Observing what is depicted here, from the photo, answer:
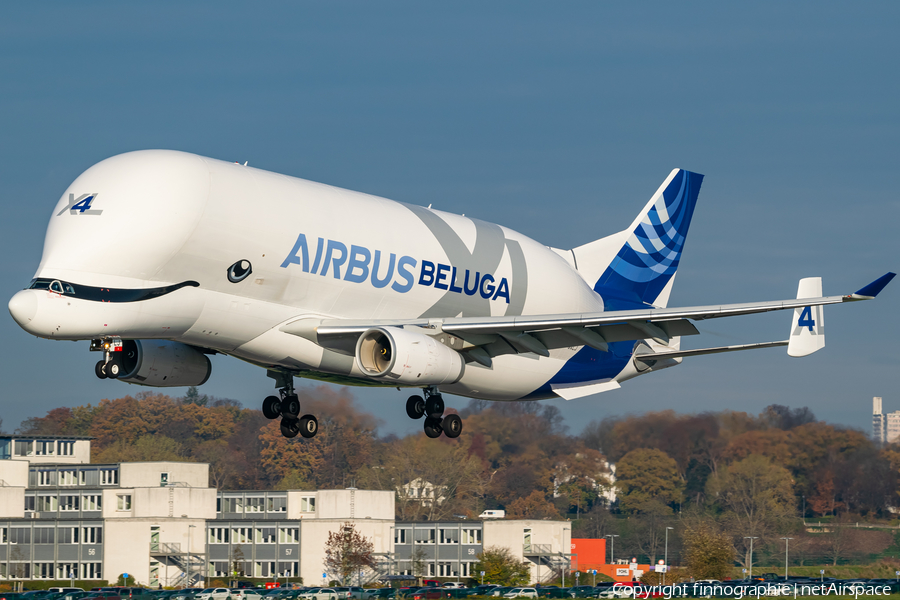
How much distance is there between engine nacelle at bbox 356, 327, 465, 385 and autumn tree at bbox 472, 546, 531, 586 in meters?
53.5

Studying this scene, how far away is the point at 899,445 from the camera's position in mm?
85500

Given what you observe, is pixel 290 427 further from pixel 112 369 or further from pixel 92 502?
pixel 92 502

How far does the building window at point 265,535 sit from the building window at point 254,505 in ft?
13.5

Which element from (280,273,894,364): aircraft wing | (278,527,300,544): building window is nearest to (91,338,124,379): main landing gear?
(280,273,894,364): aircraft wing

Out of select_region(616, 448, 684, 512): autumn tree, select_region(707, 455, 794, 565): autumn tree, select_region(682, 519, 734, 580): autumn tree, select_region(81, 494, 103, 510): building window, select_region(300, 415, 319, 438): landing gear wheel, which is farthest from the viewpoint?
select_region(81, 494, 103, 510): building window

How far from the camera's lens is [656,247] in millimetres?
45094

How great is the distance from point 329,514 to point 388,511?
468cm

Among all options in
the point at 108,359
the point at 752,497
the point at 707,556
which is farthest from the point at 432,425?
the point at 752,497

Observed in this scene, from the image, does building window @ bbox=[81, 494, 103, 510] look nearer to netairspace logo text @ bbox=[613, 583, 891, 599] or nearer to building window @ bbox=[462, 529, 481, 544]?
building window @ bbox=[462, 529, 481, 544]

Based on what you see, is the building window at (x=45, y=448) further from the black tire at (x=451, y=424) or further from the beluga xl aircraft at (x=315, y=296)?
the black tire at (x=451, y=424)

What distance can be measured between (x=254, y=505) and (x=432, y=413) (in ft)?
193

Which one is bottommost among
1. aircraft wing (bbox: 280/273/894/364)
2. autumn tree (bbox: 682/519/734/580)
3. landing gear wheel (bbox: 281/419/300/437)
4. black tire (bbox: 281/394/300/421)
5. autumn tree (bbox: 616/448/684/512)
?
autumn tree (bbox: 682/519/734/580)

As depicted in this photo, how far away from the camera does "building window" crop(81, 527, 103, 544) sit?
3312 inches

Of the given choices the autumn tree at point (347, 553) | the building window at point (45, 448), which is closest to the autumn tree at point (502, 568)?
the autumn tree at point (347, 553)
